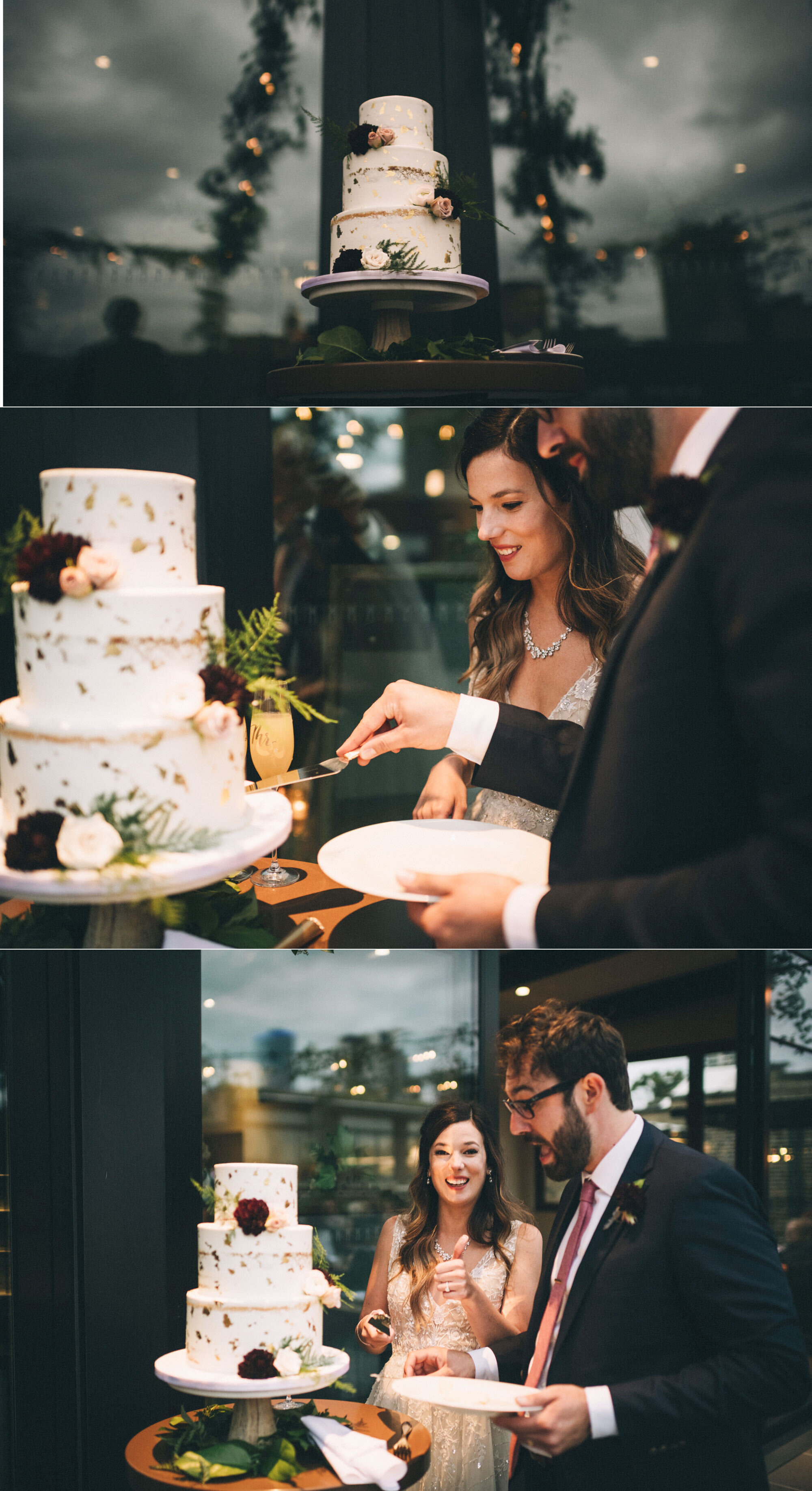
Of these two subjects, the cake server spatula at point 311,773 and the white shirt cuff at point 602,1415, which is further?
the white shirt cuff at point 602,1415

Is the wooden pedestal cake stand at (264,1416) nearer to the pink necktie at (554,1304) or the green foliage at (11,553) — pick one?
the pink necktie at (554,1304)

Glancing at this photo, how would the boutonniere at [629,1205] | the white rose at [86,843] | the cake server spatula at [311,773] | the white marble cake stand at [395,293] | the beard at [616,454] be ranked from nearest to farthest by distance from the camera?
the white rose at [86,843], the beard at [616,454], the cake server spatula at [311,773], the white marble cake stand at [395,293], the boutonniere at [629,1205]

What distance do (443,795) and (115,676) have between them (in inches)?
23.6

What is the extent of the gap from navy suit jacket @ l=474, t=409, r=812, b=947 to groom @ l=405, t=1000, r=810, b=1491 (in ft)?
1.66

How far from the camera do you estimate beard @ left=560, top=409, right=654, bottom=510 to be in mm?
1788

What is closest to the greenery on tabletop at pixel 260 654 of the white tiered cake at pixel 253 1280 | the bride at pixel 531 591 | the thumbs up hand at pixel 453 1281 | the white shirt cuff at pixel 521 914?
the bride at pixel 531 591

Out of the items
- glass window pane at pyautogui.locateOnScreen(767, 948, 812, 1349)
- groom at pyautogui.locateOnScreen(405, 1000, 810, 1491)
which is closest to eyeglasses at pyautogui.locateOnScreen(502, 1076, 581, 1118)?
groom at pyautogui.locateOnScreen(405, 1000, 810, 1491)

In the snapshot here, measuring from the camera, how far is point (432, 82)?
7.52 ft

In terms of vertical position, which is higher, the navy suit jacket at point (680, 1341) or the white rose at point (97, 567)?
the white rose at point (97, 567)

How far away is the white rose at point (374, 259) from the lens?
6.70 feet

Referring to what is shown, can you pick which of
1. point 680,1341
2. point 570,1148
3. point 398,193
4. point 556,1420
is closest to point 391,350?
point 398,193

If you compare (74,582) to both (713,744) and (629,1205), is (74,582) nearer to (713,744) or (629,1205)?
(713,744)

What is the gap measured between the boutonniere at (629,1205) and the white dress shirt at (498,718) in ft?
2.04

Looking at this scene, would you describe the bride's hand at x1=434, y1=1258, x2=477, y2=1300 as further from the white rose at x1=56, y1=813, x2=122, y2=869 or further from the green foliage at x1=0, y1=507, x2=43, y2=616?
the green foliage at x1=0, y1=507, x2=43, y2=616
